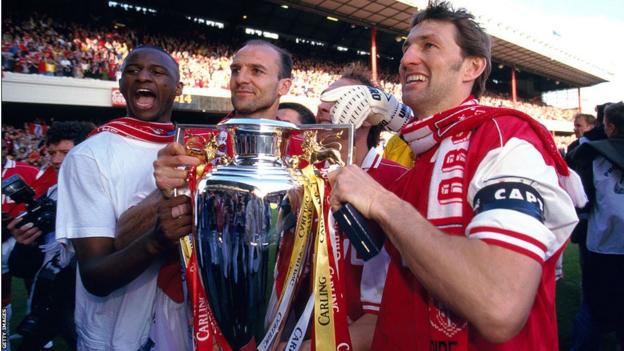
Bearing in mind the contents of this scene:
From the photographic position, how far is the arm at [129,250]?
1.26 metres

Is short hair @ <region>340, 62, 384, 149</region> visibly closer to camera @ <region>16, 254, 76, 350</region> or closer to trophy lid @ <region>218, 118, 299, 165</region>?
trophy lid @ <region>218, 118, 299, 165</region>

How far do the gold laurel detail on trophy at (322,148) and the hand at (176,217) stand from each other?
0.38 metres

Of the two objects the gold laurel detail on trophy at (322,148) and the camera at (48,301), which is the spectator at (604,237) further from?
the camera at (48,301)

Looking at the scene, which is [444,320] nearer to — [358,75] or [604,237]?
[358,75]

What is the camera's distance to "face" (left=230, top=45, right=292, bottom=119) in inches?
80.0

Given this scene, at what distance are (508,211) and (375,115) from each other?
108 cm

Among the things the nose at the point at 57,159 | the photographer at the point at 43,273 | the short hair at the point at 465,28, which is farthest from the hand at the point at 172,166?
the nose at the point at 57,159

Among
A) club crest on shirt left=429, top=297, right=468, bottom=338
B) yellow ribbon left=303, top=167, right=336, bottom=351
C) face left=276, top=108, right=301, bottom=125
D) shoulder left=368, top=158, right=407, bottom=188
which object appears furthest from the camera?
face left=276, top=108, right=301, bottom=125

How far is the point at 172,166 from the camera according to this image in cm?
124

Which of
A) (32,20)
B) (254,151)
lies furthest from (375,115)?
(32,20)

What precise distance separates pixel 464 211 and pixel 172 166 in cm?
82

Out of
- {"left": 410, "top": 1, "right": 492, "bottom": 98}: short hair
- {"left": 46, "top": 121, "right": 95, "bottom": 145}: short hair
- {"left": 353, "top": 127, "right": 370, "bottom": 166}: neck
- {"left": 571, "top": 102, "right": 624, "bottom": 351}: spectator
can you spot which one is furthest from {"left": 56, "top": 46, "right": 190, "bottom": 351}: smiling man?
{"left": 571, "top": 102, "right": 624, "bottom": 351}: spectator

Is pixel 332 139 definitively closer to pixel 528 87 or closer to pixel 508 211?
pixel 508 211

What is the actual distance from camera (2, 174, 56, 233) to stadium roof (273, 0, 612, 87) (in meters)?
9.37
